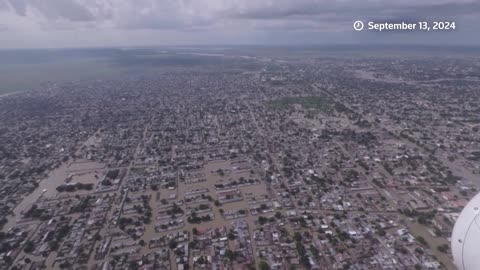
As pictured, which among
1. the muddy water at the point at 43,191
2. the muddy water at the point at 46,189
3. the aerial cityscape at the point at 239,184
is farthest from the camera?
the muddy water at the point at 46,189

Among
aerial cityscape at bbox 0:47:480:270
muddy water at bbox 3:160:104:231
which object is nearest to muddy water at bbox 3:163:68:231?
muddy water at bbox 3:160:104:231

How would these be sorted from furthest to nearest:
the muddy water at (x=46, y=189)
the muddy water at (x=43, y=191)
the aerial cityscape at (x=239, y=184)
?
the muddy water at (x=46, y=189)
the muddy water at (x=43, y=191)
the aerial cityscape at (x=239, y=184)

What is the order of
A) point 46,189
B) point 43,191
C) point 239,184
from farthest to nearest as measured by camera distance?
point 46,189 → point 43,191 → point 239,184

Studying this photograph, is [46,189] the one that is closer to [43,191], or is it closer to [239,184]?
[43,191]

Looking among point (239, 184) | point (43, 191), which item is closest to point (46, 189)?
point (43, 191)

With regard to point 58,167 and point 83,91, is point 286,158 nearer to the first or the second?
point 58,167

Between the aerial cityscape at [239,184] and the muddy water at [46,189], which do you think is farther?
the muddy water at [46,189]

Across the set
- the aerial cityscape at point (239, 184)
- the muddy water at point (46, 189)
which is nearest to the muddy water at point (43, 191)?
the muddy water at point (46, 189)

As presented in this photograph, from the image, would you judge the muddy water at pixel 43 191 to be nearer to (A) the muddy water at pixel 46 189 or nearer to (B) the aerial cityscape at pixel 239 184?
(A) the muddy water at pixel 46 189
